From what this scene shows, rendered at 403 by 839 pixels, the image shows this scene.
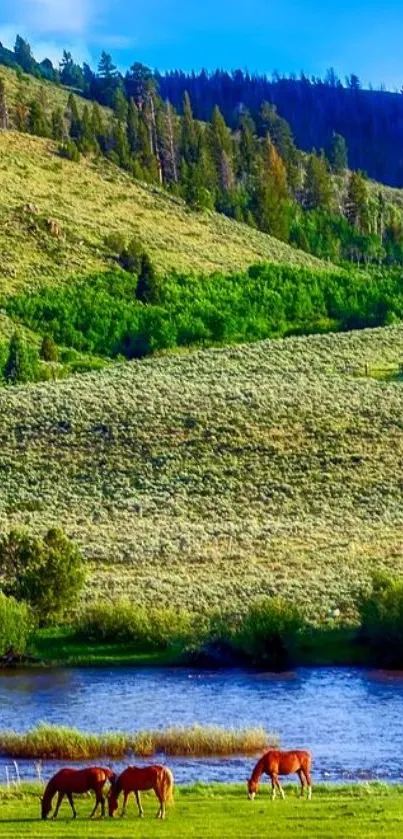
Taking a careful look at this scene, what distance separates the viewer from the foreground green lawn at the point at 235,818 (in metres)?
22.0

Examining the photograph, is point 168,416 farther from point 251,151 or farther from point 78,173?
point 251,151

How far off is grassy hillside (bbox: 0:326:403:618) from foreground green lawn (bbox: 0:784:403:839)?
975 inches

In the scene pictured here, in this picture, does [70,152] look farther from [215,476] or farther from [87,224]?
[215,476]

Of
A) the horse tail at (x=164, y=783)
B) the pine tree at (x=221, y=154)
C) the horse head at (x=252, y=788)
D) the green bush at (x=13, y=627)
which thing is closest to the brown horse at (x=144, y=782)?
the horse tail at (x=164, y=783)

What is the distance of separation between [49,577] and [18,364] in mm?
44901

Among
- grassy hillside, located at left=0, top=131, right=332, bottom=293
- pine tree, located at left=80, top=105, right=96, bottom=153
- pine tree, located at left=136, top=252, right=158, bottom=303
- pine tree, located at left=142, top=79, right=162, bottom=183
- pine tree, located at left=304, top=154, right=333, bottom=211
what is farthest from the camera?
pine tree, located at left=304, top=154, right=333, bottom=211

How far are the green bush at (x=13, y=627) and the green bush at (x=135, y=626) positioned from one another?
2.25 meters

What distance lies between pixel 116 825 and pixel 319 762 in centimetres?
1009

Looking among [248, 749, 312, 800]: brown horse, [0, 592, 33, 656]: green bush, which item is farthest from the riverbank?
[248, 749, 312, 800]: brown horse

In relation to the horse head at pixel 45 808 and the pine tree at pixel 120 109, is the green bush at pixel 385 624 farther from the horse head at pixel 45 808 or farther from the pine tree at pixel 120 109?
the pine tree at pixel 120 109

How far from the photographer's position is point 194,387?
287 feet

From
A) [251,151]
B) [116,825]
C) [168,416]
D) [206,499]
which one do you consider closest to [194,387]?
[168,416]

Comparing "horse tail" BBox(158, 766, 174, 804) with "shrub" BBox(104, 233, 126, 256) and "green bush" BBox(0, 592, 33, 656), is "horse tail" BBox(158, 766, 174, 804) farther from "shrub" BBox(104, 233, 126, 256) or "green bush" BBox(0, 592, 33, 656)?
"shrub" BBox(104, 233, 126, 256)

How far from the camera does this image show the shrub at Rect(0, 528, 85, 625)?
49.2 metres
